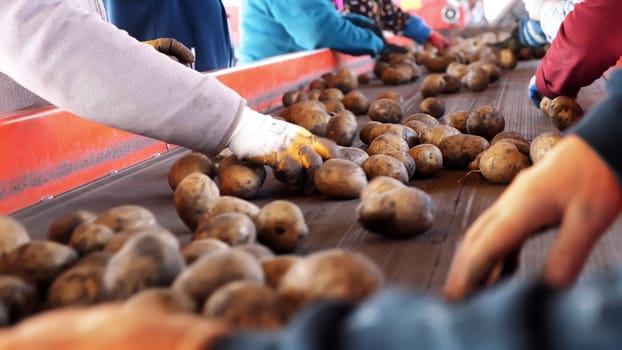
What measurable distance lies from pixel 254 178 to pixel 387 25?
4.74m

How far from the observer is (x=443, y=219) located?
4.51 ft

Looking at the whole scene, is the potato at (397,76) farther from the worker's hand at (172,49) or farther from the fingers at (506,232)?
the fingers at (506,232)

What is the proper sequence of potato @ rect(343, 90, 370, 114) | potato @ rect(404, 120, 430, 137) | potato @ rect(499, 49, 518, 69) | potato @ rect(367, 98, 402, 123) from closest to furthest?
potato @ rect(404, 120, 430, 137) < potato @ rect(367, 98, 402, 123) < potato @ rect(343, 90, 370, 114) < potato @ rect(499, 49, 518, 69)

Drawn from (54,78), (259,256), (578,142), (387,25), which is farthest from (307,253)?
(387,25)

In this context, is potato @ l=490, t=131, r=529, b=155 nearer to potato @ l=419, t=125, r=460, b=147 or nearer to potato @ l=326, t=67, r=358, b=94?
potato @ l=419, t=125, r=460, b=147

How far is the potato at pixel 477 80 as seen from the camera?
3.29 m

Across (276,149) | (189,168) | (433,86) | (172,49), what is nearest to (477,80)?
(433,86)

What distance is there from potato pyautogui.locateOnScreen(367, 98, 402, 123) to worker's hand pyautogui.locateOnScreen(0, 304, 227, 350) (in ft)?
6.25

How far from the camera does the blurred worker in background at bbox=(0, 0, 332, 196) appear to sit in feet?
4.93

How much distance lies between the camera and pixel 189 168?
5.66ft

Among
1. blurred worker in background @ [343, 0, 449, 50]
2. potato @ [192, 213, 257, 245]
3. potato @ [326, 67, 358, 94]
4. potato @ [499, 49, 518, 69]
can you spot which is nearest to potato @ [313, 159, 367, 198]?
potato @ [192, 213, 257, 245]

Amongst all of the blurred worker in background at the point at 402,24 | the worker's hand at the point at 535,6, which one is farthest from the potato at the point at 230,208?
the blurred worker in background at the point at 402,24

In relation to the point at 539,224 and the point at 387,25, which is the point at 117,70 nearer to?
the point at 539,224

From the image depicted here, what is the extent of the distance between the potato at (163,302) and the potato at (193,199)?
61 centimetres
